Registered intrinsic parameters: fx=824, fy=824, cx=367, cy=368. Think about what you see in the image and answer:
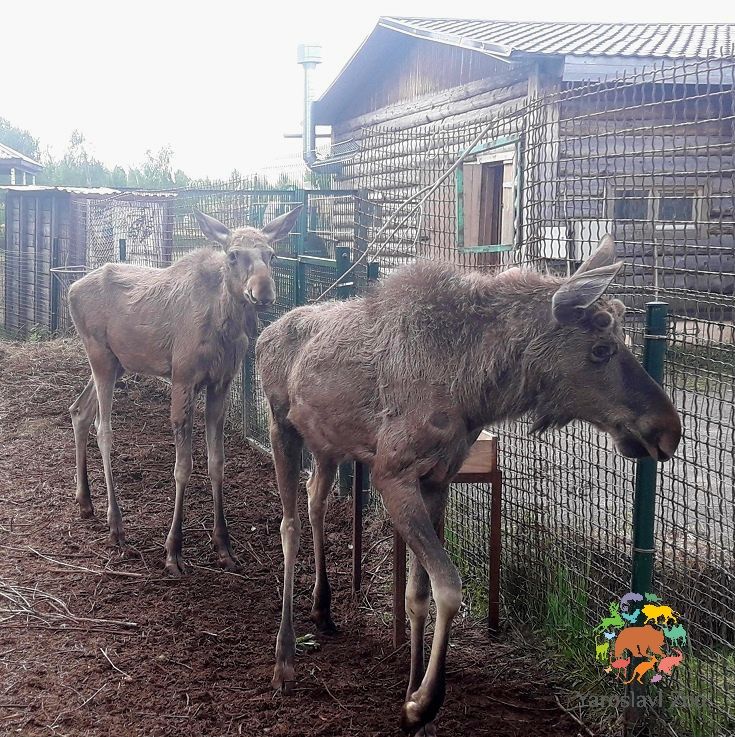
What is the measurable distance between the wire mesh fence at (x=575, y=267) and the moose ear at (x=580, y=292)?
46 cm

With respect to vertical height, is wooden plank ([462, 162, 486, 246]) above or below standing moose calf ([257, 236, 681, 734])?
above

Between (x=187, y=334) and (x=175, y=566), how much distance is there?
1.71m

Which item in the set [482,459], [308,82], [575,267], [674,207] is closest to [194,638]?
[482,459]

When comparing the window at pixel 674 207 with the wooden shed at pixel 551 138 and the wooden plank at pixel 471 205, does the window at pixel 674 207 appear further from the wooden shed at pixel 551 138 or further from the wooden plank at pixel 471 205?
the wooden plank at pixel 471 205

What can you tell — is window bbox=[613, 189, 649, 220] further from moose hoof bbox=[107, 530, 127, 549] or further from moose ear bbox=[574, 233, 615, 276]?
moose hoof bbox=[107, 530, 127, 549]

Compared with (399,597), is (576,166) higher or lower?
higher

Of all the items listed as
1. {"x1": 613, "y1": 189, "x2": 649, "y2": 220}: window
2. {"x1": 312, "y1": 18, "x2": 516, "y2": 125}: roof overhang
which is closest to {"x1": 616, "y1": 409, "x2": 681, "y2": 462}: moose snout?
{"x1": 613, "y1": 189, "x2": 649, "y2": 220}: window

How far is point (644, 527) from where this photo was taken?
3.63 metres

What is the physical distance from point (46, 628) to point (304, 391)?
84.5 inches

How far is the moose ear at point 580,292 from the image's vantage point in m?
3.19

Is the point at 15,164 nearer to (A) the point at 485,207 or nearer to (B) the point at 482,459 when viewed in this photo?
(A) the point at 485,207

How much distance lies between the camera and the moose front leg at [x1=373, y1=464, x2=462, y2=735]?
346 centimetres

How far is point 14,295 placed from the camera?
16.8 meters

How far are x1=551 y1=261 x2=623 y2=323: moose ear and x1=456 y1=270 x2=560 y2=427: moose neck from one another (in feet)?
0.41
